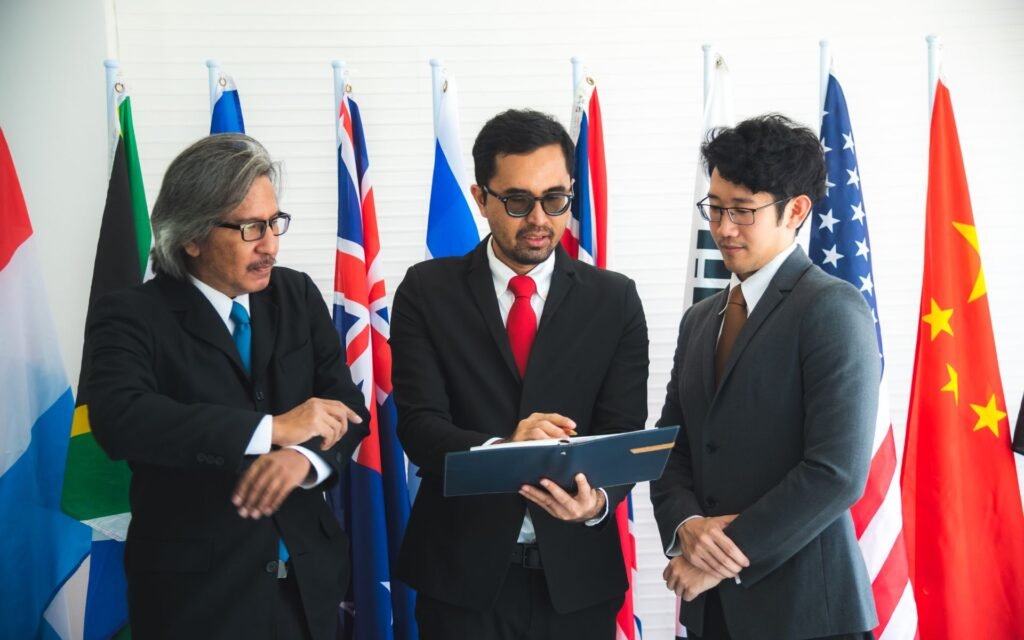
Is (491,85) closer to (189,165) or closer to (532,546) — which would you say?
(189,165)

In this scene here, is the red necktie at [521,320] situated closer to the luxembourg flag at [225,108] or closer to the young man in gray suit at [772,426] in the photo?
the young man in gray suit at [772,426]

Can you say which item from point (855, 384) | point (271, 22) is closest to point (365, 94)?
point (271, 22)

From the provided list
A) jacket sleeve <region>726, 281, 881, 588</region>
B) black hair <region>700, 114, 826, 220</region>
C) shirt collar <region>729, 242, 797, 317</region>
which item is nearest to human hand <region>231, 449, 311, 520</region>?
jacket sleeve <region>726, 281, 881, 588</region>

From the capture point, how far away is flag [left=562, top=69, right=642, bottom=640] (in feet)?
10.5

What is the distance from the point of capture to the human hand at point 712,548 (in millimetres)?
2002

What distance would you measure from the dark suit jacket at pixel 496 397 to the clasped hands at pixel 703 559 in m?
0.16

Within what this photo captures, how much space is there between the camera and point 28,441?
2.92m

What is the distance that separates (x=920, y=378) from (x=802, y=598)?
53.4 inches

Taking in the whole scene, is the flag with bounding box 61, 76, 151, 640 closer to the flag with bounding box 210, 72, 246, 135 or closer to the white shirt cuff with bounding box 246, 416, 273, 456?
the flag with bounding box 210, 72, 246, 135

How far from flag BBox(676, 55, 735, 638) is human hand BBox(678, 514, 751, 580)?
1.06 m

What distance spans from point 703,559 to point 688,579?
0.07m

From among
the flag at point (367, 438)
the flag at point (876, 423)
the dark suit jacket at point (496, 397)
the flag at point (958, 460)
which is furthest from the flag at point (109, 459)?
the flag at point (958, 460)

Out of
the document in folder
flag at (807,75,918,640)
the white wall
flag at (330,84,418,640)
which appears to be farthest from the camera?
the white wall

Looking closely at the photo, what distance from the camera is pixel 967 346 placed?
308 centimetres
